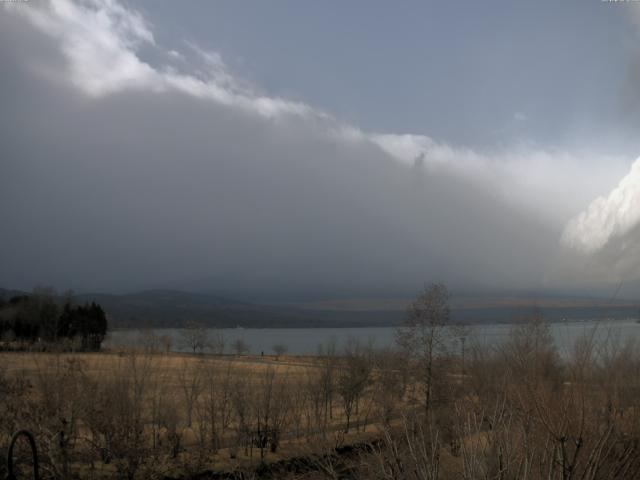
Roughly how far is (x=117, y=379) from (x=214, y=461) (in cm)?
862

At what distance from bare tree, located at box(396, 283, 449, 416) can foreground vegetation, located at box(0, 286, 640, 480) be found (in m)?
0.14

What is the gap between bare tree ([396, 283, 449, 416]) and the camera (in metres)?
50.7

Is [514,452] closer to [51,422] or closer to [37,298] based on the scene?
[51,422]

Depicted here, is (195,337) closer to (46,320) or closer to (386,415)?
(46,320)

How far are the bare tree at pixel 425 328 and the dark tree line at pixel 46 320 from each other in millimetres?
79487

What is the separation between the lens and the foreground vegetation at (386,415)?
12.2 metres

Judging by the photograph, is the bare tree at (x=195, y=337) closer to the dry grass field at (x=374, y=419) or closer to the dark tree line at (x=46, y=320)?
the dark tree line at (x=46, y=320)

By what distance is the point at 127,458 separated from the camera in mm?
29062

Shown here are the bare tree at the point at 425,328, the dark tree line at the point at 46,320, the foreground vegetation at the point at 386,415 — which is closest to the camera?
the foreground vegetation at the point at 386,415

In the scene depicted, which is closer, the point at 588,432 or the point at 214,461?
the point at 588,432

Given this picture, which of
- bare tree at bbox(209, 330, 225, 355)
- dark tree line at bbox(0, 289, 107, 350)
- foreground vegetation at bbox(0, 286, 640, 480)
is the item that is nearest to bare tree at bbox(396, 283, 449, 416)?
foreground vegetation at bbox(0, 286, 640, 480)

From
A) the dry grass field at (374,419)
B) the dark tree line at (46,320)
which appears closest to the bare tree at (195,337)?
the dark tree line at (46,320)

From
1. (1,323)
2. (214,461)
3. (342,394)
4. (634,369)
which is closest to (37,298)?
(1,323)

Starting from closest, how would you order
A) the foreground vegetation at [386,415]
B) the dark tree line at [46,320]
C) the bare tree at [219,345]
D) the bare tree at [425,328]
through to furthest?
1. the foreground vegetation at [386,415]
2. the bare tree at [425,328]
3. the bare tree at [219,345]
4. the dark tree line at [46,320]
